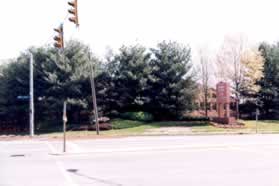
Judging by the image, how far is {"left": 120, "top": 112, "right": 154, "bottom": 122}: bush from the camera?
48.6m

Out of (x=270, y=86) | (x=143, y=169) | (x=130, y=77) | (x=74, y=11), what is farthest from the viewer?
(x=270, y=86)

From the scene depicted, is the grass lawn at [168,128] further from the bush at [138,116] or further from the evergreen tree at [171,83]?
the evergreen tree at [171,83]

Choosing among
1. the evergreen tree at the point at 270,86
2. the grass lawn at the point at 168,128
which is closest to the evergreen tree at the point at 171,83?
the grass lawn at the point at 168,128

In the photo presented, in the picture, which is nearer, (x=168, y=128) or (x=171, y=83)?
(x=168, y=128)

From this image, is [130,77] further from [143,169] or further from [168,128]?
[143,169]

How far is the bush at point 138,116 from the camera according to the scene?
48562 millimetres

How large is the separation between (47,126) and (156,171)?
123 feet

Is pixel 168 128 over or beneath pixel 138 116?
beneath

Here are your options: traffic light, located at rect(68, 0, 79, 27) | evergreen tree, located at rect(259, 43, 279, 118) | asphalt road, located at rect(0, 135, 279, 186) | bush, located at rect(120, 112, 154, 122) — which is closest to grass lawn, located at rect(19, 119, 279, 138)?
bush, located at rect(120, 112, 154, 122)

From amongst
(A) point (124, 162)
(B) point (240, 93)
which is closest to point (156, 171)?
(A) point (124, 162)

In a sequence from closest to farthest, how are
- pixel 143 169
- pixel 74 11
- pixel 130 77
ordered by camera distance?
pixel 143 169 < pixel 74 11 < pixel 130 77

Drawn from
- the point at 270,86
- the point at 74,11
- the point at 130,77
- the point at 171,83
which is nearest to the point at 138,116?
the point at 130,77

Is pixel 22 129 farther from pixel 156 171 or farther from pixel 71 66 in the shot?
pixel 156 171

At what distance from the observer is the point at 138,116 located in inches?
1912
